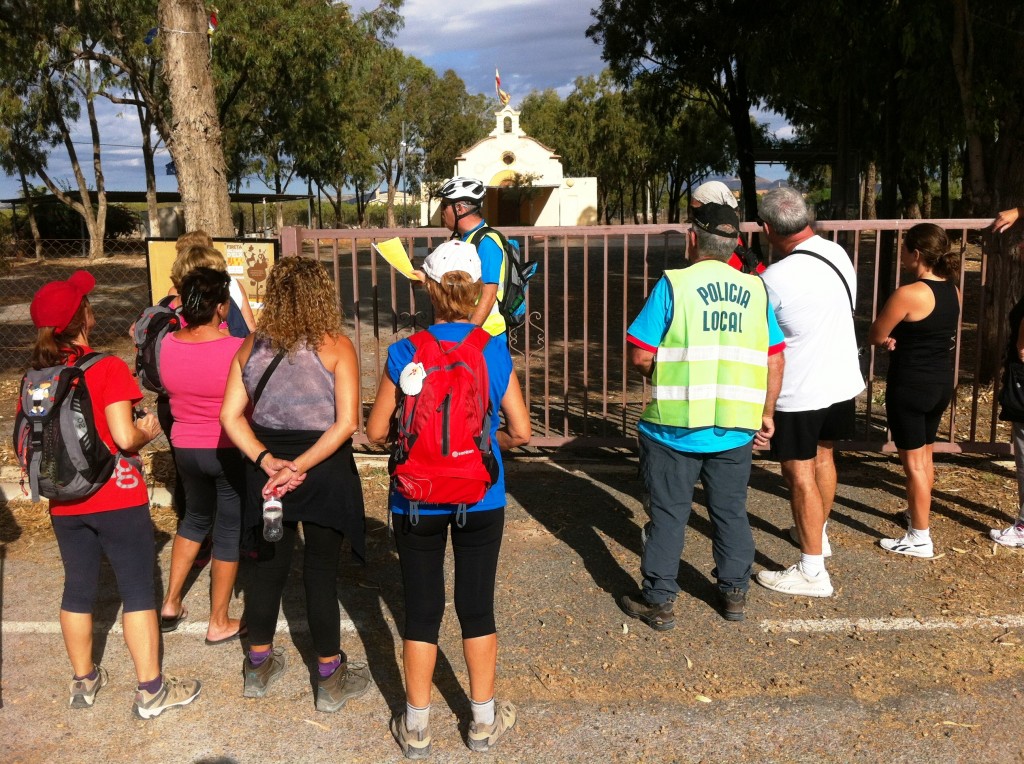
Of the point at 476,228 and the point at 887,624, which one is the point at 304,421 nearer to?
the point at 476,228

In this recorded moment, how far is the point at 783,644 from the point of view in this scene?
4113mm

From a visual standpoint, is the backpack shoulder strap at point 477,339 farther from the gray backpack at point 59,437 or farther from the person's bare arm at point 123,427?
the gray backpack at point 59,437

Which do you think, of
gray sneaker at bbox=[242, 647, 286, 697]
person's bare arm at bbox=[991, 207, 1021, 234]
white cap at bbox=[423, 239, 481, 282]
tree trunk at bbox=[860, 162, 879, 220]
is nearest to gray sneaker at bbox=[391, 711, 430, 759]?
gray sneaker at bbox=[242, 647, 286, 697]

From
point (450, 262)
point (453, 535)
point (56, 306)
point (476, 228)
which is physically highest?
point (476, 228)

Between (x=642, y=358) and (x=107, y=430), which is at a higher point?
(x=642, y=358)

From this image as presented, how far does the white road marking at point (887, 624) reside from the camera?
4.23m

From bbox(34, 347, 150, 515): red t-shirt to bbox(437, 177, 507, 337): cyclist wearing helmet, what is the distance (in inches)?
70.9

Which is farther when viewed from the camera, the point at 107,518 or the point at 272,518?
the point at 107,518

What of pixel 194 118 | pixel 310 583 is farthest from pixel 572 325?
pixel 310 583

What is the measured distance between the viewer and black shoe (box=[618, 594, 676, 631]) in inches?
166

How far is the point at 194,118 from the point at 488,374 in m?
4.93

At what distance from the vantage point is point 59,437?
11.0ft

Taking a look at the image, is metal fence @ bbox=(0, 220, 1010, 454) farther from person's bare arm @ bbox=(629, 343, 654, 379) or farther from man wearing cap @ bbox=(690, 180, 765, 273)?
man wearing cap @ bbox=(690, 180, 765, 273)

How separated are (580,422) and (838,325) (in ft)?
12.8
